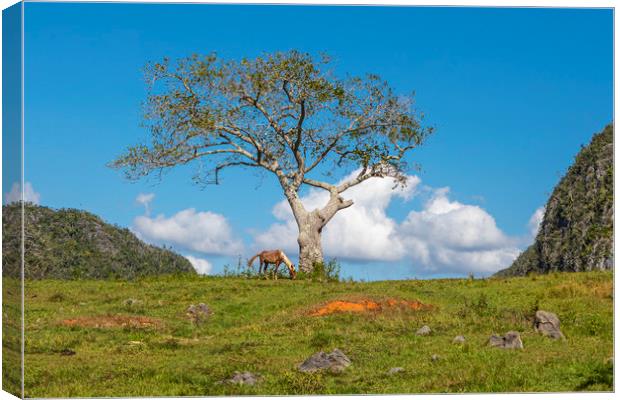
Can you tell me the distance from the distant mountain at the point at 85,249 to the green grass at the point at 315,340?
11.4m

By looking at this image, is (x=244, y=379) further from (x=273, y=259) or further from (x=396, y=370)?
(x=273, y=259)

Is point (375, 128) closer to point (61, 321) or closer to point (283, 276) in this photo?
point (283, 276)

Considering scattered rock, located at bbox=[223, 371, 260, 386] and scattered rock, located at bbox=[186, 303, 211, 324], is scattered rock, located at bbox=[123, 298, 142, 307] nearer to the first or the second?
scattered rock, located at bbox=[186, 303, 211, 324]

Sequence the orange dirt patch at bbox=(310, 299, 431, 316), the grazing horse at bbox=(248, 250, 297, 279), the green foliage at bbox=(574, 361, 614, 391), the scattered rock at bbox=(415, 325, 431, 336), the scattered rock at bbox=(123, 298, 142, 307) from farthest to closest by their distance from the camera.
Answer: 1. the grazing horse at bbox=(248, 250, 297, 279)
2. the scattered rock at bbox=(123, 298, 142, 307)
3. the orange dirt patch at bbox=(310, 299, 431, 316)
4. the scattered rock at bbox=(415, 325, 431, 336)
5. the green foliage at bbox=(574, 361, 614, 391)

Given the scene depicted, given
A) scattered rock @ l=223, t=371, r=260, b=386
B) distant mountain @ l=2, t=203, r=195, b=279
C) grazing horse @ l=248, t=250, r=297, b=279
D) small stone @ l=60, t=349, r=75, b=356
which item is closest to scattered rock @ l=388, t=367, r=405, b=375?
scattered rock @ l=223, t=371, r=260, b=386

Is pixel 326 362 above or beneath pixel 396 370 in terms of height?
above

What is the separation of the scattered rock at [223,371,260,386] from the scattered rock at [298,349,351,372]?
0.70 m

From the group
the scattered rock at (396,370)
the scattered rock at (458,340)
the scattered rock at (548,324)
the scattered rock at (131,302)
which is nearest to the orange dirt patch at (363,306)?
the scattered rock at (548,324)

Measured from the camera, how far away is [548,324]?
15727mm

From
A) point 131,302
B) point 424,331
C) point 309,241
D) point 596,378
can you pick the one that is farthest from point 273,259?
point 596,378

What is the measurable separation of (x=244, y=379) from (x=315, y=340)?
281cm

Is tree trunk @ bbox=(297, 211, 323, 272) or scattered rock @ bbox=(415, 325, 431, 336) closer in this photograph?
scattered rock @ bbox=(415, 325, 431, 336)

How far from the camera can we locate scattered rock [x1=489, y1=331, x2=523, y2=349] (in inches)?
561

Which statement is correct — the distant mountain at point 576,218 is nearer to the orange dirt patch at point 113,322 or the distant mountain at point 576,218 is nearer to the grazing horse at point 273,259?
the grazing horse at point 273,259
